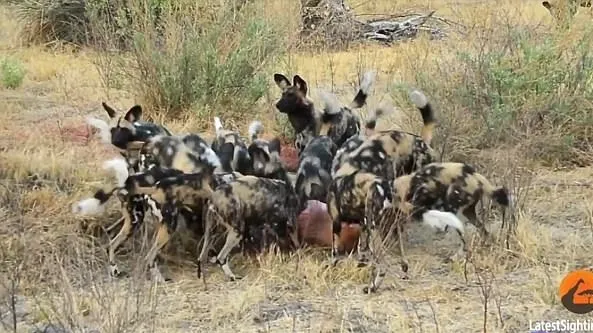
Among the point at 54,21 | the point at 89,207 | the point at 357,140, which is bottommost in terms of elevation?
the point at 54,21

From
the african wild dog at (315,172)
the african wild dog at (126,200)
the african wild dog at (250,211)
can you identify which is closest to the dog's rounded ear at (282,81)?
the african wild dog at (315,172)

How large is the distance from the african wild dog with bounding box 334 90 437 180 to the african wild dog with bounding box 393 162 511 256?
0.97 feet

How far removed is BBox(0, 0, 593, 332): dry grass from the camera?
4285mm

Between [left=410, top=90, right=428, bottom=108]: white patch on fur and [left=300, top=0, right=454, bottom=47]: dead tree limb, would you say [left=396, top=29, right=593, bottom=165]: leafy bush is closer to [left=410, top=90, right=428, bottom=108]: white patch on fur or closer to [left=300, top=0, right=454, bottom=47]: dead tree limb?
[left=410, top=90, right=428, bottom=108]: white patch on fur

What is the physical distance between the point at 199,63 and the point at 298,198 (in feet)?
8.84

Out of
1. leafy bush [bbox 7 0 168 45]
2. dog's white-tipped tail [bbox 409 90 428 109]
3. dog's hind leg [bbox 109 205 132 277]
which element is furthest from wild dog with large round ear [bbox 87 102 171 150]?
leafy bush [bbox 7 0 168 45]

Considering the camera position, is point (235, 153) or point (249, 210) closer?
point (249, 210)

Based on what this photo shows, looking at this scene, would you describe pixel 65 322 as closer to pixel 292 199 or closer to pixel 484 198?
pixel 292 199

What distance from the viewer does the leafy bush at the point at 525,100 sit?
6.95 metres

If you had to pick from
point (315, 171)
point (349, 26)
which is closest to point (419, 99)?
point (315, 171)

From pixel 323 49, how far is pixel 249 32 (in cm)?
290

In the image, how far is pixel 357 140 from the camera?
600 centimetres

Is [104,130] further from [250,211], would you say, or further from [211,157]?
[250,211]

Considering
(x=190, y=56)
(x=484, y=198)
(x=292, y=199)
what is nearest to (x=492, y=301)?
(x=484, y=198)
